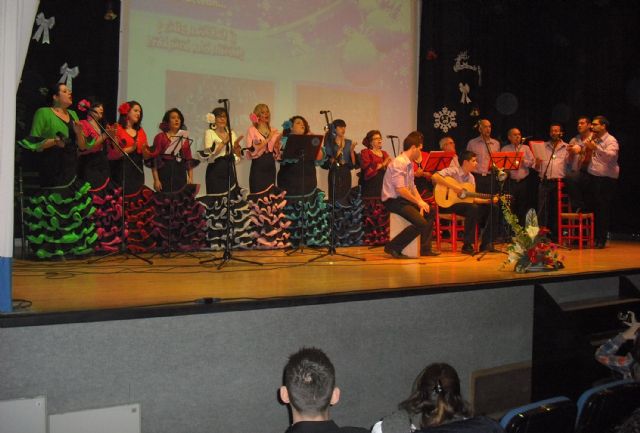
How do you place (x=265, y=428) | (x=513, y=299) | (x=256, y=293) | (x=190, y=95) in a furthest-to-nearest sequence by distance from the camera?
(x=190, y=95)
(x=513, y=299)
(x=256, y=293)
(x=265, y=428)

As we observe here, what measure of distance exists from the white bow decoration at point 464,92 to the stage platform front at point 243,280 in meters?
3.76

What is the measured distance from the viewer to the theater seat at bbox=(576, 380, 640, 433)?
114 inches

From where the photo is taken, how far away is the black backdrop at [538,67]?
10.1 metres

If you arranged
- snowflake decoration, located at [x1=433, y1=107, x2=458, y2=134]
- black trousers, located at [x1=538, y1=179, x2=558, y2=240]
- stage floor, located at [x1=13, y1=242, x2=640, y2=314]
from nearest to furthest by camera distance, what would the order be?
stage floor, located at [x1=13, y1=242, x2=640, y2=314]
black trousers, located at [x1=538, y1=179, x2=558, y2=240]
snowflake decoration, located at [x1=433, y1=107, x2=458, y2=134]

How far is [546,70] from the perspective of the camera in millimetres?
11102

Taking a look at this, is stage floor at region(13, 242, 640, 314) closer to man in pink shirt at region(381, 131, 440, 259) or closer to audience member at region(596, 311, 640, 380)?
man in pink shirt at region(381, 131, 440, 259)

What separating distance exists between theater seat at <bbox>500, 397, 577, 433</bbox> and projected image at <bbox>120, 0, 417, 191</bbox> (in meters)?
6.09

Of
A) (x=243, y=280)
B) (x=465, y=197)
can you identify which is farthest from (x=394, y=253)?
(x=243, y=280)

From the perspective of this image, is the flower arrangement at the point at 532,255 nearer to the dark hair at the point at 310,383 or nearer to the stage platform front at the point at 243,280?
the stage platform front at the point at 243,280

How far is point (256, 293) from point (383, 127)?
5868mm

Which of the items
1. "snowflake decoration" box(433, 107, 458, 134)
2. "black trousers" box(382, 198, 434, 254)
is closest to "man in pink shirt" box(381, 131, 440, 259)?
"black trousers" box(382, 198, 434, 254)

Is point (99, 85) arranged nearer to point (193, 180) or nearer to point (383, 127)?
point (193, 180)

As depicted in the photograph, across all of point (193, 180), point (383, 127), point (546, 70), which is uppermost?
point (546, 70)

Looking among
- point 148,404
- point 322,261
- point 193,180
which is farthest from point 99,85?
point 148,404
